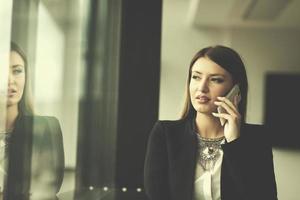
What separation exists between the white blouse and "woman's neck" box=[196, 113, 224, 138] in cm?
4

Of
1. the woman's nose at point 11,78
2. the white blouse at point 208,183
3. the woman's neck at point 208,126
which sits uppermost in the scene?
the woman's nose at point 11,78

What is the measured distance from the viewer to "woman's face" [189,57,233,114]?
80 cm

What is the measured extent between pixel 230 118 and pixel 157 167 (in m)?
0.20

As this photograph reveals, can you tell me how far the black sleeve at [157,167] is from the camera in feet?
2.68

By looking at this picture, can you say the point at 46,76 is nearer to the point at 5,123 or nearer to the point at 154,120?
the point at 5,123

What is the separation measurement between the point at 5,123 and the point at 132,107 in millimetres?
288

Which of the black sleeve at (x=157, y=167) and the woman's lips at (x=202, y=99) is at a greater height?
the woman's lips at (x=202, y=99)

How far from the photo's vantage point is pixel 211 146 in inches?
31.8

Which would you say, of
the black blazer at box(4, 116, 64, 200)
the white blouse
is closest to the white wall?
the white blouse

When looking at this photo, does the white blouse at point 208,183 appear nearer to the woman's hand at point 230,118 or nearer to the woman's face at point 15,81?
the woman's hand at point 230,118

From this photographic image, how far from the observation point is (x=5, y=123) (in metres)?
0.79

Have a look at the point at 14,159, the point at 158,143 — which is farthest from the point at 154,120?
the point at 14,159

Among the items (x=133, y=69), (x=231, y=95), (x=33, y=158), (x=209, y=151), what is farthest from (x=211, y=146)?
(x=33, y=158)

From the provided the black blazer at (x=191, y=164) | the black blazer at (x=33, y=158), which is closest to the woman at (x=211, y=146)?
the black blazer at (x=191, y=164)
